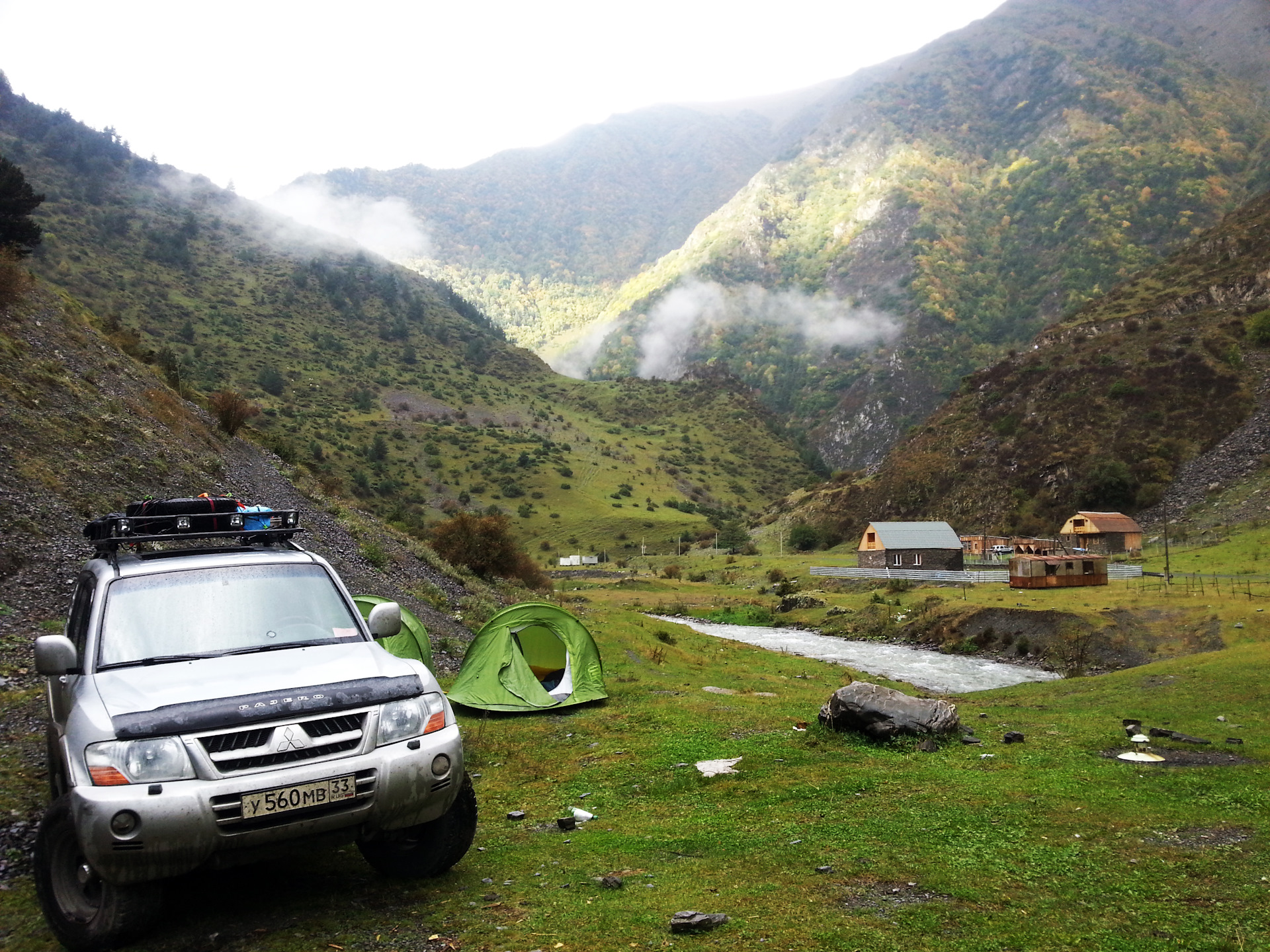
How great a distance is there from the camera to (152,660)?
6.17 metres

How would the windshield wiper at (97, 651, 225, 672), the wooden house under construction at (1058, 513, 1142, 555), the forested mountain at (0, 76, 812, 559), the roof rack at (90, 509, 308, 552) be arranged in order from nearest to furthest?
the windshield wiper at (97, 651, 225, 672)
the roof rack at (90, 509, 308, 552)
the wooden house under construction at (1058, 513, 1142, 555)
the forested mountain at (0, 76, 812, 559)

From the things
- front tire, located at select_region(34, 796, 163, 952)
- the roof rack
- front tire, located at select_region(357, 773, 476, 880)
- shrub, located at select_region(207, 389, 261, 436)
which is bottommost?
front tire, located at select_region(357, 773, 476, 880)

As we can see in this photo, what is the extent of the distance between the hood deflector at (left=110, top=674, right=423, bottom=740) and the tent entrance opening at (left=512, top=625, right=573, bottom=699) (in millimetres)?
11271

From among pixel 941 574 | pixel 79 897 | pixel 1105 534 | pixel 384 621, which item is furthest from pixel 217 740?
pixel 1105 534

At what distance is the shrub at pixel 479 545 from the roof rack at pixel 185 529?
30992 mm

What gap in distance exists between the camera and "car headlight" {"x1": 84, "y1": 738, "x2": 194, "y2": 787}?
16.7 ft

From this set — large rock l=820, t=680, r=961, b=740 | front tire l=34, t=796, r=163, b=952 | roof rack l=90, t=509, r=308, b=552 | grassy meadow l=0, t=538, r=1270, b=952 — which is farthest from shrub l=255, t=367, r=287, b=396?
front tire l=34, t=796, r=163, b=952

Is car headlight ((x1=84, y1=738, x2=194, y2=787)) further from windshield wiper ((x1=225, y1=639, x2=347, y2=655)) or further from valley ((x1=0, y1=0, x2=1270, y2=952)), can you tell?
windshield wiper ((x1=225, y1=639, x2=347, y2=655))

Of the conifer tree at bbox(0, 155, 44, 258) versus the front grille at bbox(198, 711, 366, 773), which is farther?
the conifer tree at bbox(0, 155, 44, 258)

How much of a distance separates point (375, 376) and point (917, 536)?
3575 inches

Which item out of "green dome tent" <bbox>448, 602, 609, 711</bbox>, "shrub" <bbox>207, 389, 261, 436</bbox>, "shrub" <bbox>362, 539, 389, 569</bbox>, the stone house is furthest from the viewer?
the stone house

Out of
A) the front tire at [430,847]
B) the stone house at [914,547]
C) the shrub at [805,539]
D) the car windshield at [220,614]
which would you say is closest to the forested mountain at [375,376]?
the shrub at [805,539]

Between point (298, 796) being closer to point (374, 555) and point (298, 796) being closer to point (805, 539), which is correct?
point (374, 555)

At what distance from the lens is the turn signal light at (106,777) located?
5082mm
